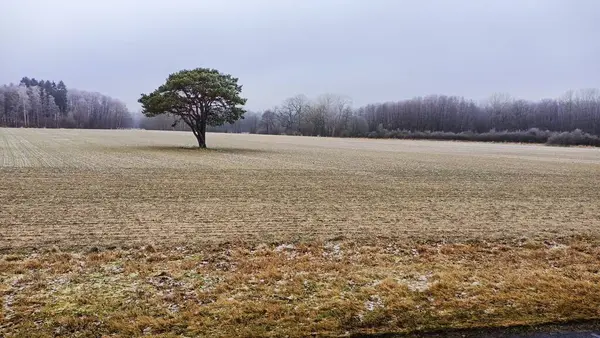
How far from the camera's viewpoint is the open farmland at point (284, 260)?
5.78 meters

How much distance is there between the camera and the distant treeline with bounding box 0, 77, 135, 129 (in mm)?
158750

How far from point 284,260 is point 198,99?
39189 millimetres

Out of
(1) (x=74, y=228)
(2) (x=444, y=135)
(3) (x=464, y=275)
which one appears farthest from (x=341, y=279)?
(2) (x=444, y=135)

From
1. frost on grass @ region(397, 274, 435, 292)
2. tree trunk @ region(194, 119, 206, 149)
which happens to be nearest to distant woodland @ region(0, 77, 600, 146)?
tree trunk @ region(194, 119, 206, 149)

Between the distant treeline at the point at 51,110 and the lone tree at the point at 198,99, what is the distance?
128945mm

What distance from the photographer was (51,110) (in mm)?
170375

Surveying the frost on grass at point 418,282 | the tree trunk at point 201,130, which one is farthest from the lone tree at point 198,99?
the frost on grass at point 418,282

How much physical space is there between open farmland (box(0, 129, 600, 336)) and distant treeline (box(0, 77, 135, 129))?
529 ft

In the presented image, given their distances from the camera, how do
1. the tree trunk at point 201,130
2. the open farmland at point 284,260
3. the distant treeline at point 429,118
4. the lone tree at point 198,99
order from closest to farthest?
the open farmland at point 284,260, the lone tree at point 198,99, the tree trunk at point 201,130, the distant treeline at point 429,118

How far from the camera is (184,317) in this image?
567cm

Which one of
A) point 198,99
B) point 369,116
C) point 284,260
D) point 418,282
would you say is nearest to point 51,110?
point 369,116

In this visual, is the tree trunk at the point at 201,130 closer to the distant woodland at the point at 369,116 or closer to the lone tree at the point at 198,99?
the lone tree at the point at 198,99

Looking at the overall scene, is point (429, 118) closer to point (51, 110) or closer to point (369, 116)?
point (369, 116)

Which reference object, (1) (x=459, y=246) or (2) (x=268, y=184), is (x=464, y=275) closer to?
(1) (x=459, y=246)
